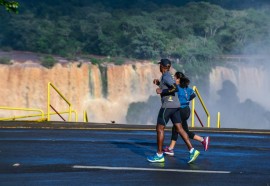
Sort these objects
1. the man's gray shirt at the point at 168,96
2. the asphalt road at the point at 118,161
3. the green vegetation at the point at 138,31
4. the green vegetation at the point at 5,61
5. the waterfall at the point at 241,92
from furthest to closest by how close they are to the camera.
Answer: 1. the green vegetation at the point at 138,31
2. the waterfall at the point at 241,92
3. the green vegetation at the point at 5,61
4. the man's gray shirt at the point at 168,96
5. the asphalt road at the point at 118,161

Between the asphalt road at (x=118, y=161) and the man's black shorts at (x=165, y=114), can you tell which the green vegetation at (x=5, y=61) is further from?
the man's black shorts at (x=165, y=114)

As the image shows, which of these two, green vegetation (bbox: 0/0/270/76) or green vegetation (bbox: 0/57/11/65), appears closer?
green vegetation (bbox: 0/57/11/65)

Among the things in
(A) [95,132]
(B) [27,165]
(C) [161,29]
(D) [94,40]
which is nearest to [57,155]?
(B) [27,165]

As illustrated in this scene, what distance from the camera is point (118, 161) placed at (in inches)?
639

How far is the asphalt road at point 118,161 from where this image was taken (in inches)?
544

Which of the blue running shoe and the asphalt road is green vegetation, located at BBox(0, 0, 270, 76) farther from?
the blue running shoe

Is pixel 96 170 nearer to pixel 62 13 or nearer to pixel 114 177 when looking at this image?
pixel 114 177

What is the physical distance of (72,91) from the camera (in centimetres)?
7906

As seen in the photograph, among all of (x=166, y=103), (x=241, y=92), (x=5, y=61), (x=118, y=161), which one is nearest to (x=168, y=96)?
(x=166, y=103)

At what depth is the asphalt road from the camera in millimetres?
13812

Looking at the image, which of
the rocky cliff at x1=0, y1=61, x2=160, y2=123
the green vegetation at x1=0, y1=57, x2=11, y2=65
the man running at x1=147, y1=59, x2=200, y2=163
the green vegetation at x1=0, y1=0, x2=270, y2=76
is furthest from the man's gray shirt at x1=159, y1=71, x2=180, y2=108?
the green vegetation at x1=0, y1=0, x2=270, y2=76

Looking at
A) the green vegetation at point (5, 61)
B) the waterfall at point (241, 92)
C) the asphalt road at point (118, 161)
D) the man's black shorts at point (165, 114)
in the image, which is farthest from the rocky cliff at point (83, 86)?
the man's black shorts at point (165, 114)

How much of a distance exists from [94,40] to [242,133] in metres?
74.7

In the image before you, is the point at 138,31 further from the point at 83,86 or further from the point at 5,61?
the point at 5,61
